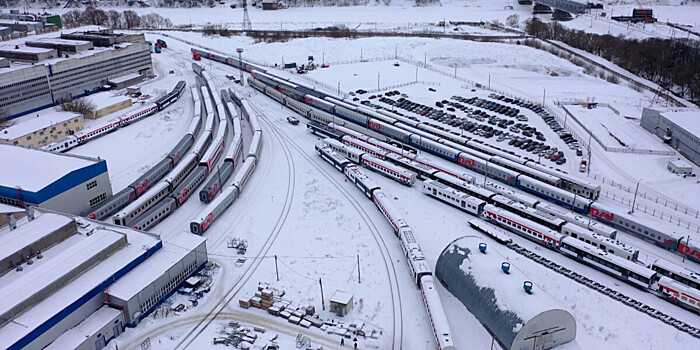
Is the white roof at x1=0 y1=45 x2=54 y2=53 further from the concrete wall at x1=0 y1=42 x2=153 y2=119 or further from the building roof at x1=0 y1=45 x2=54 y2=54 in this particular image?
the concrete wall at x1=0 y1=42 x2=153 y2=119

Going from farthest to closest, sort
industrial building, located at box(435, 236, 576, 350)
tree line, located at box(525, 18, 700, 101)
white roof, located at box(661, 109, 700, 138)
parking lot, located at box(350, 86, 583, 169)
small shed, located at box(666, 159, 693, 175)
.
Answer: tree line, located at box(525, 18, 700, 101) → parking lot, located at box(350, 86, 583, 169) → white roof, located at box(661, 109, 700, 138) → small shed, located at box(666, 159, 693, 175) → industrial building, located at box(435, 236, 576, 350)

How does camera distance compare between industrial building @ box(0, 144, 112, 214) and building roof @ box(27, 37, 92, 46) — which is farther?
building roof @ box(27, 37, 92, 46)

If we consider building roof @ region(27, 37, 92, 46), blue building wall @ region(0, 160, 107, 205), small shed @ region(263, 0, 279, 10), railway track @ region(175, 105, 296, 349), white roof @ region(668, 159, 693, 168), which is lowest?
railway track @ region(175, 105, 296, 349)

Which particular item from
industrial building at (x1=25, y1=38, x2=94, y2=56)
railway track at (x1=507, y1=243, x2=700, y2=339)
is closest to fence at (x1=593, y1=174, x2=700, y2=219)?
railway track at (x1=507, y1=243, x2=700, y2=339)

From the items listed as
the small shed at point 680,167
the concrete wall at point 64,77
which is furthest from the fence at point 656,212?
the concrete wall at point 64,77

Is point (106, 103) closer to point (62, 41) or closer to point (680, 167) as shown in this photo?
point (62, 41)

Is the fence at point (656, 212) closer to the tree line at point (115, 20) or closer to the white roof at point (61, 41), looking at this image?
the white roof at point (61, 41)

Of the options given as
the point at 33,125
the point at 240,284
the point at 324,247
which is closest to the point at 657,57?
the point at 324,247
